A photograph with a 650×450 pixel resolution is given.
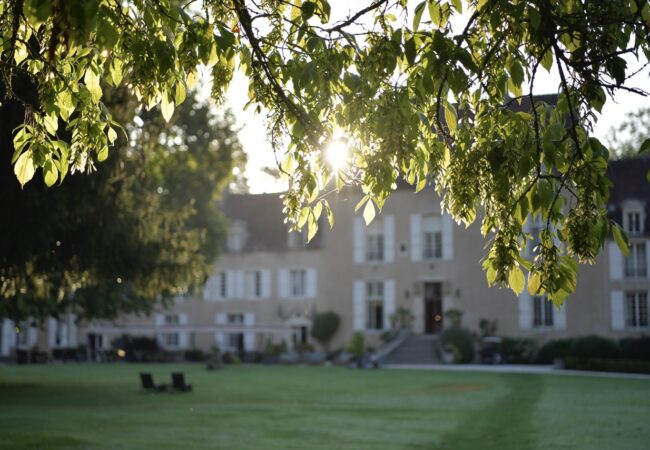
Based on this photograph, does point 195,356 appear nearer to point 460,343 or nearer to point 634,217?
point 460,343

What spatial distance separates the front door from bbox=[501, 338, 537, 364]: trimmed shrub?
462cm

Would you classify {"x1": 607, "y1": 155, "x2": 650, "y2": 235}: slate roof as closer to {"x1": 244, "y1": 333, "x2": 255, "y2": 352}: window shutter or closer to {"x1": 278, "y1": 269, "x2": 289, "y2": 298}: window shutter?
{"x1": 278, "y1": 269, "x2": 289, "y2": 298}: window shutter

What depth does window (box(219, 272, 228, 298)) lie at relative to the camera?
48.3 m

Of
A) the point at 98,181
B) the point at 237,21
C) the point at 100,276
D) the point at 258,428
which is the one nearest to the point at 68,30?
the point at 237,21

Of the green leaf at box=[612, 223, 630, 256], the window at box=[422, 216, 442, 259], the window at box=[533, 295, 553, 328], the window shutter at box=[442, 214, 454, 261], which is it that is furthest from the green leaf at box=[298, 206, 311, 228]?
the window at box=[422, 216, 442, 259]

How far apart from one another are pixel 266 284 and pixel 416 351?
9.57 metres

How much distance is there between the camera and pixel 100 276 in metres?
18.6

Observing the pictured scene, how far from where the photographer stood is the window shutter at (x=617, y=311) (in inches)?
1529

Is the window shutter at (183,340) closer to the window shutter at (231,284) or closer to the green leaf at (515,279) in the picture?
the window shutter at (231,284)

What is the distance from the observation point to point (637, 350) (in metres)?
32.6

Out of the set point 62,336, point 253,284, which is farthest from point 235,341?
point 62,336

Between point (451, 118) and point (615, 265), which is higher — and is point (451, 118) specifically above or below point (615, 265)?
below

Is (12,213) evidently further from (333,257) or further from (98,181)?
(333,257)

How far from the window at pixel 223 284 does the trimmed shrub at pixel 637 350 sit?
834 inches
